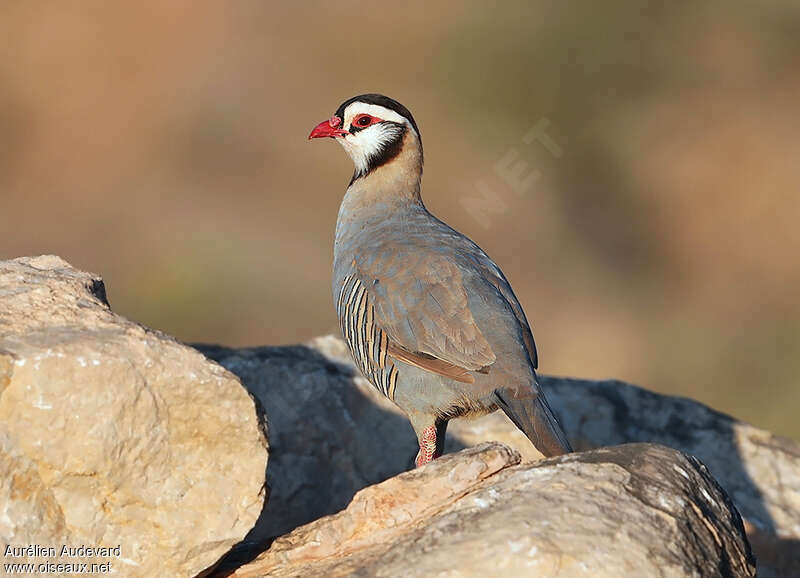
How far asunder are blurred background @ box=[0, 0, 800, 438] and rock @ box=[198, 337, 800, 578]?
5326mm

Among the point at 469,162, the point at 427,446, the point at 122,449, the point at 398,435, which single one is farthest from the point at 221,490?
the point at 469,162

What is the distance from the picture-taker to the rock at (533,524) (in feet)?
11.9

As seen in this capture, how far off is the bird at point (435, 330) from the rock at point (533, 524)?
0.71m

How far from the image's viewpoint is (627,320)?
1365cm

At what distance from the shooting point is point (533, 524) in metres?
3.70

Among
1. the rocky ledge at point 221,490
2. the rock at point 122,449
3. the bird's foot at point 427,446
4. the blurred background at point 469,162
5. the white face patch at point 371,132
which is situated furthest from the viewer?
the blurred background at point 469,162

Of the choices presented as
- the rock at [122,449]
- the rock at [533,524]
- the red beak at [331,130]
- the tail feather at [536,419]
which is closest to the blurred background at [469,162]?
the red beak at [331,130]

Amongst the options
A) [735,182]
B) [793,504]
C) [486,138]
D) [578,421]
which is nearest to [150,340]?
[578,421]

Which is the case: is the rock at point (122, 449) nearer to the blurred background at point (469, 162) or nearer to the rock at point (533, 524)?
the rock at point (533, 524)

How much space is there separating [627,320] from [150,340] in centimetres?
1009

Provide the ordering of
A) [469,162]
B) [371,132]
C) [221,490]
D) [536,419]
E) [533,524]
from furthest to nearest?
1. [469,162]
2. [371,132]
3. [536,419]
4. [221,490]
5. [533,524]

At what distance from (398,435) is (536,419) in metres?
1.92

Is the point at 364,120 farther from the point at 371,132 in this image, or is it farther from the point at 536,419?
the point at 536,419

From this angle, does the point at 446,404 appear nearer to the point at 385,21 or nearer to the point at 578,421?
the point at 578,421
